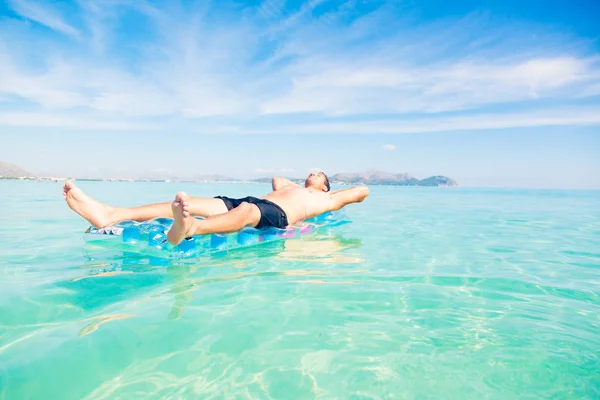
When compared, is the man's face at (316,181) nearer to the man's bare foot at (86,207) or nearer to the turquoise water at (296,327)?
the turquoise water at (296,327)

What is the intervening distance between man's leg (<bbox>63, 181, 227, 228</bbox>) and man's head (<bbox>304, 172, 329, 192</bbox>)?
1.85m

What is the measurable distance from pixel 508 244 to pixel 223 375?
559 cm

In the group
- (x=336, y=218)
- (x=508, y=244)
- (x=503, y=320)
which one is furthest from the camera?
(x=336, y=218)

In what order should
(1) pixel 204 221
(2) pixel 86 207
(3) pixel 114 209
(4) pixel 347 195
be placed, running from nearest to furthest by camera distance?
(1) pixel 204 221 < (2) pixel 86 207 < (3) pixel 114 209 < (4) pixel 347 195

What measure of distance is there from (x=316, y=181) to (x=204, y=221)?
9.77 ft

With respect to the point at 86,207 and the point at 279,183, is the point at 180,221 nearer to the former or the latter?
the point at 86,207

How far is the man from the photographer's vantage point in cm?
385

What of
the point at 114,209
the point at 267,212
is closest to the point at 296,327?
the point at 267,212

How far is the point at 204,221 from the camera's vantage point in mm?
4070

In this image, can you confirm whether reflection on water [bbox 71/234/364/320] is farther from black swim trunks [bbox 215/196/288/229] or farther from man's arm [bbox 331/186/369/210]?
man's arm [bbox 331/186/369/210]

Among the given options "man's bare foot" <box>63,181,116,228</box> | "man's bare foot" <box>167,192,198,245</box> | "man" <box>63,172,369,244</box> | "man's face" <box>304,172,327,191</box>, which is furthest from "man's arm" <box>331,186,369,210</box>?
"man's bare foot" <box>63,181,116,228</box>

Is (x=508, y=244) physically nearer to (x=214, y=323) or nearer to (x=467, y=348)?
(x=467, y=348)

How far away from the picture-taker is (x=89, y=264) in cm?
412

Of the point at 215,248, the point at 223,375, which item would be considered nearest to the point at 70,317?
the point at 223,375
